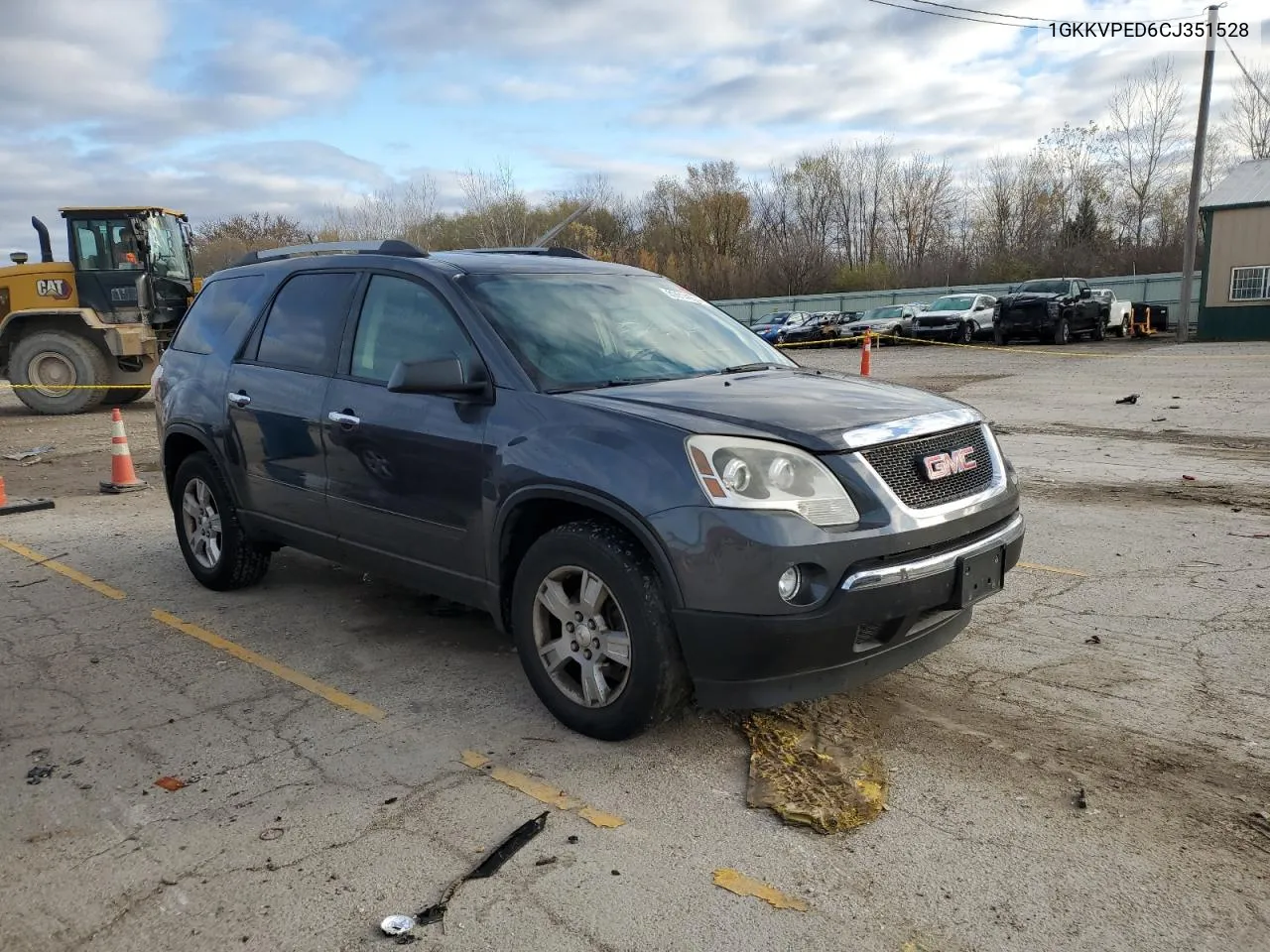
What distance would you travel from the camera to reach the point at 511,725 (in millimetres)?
3805

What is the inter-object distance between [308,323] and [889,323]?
1264 inches

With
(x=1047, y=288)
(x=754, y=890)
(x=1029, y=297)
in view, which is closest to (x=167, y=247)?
(x=754, y=890)

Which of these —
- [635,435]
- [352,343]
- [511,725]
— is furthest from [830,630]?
[352,343]

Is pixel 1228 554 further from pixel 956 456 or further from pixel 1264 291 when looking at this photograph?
pixel 1264 291

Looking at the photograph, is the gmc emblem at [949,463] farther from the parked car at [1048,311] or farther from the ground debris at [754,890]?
the parked car at [1048,311]

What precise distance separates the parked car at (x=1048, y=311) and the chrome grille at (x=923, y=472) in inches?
1087

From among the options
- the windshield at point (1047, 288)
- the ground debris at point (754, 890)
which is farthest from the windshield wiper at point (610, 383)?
the windshield at point (1047, 288)

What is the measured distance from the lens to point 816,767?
3352 mm

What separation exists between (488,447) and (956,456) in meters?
1.79

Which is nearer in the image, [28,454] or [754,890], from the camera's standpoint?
[754,890]

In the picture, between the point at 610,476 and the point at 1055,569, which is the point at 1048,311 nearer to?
the point at 1055,569

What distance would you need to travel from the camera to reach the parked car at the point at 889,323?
3359cm

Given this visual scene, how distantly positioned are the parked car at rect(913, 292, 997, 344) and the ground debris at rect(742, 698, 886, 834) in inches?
1169

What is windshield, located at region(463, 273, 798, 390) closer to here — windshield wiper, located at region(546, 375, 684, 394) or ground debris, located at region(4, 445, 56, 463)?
windshield wiper, located at region(546, 375, 684, 394)
